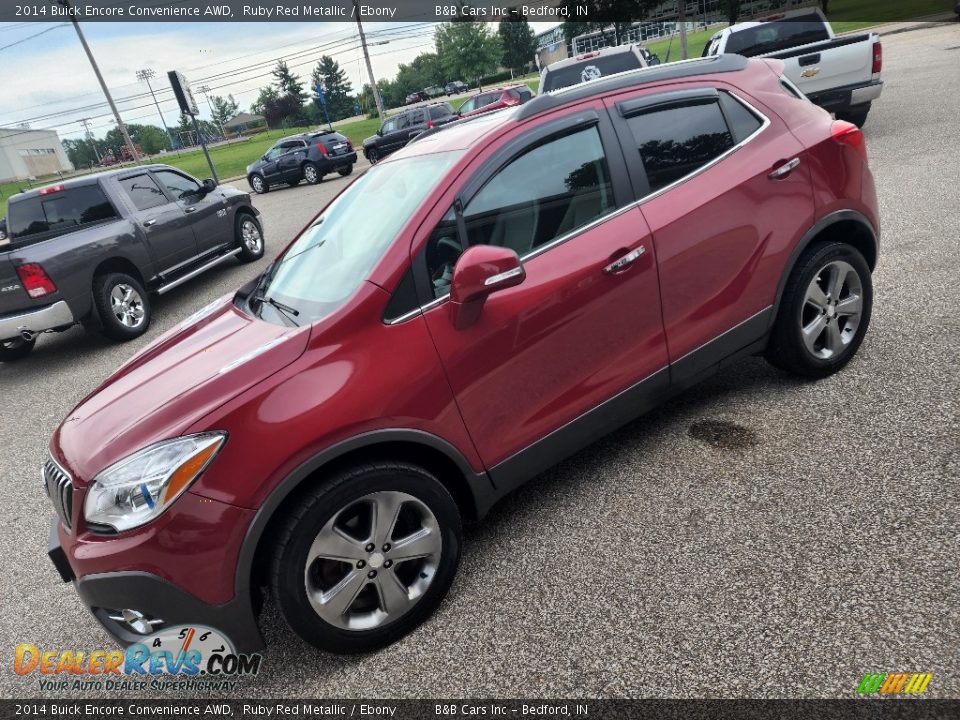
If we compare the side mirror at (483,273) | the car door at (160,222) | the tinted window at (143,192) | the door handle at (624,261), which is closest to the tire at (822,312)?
the door handle at (624,261)

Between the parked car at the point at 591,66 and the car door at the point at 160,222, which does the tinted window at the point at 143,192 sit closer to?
the car door at the point at 160,222

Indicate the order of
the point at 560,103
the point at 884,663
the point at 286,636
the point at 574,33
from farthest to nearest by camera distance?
the point at 574,33 < the point at 560,103 < the point at 286,636 < the point at 884,663

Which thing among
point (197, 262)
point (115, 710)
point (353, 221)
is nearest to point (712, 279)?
point (353, 221)

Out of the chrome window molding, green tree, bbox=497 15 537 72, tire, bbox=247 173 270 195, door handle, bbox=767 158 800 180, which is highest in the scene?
green tree, bbox=497 15 537 72

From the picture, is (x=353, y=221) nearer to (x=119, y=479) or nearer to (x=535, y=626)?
(x=119, y=479)

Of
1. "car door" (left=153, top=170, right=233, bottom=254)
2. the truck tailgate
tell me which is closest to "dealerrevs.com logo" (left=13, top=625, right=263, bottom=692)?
"car door" (left=153, top=170, right=233, bottom=254)

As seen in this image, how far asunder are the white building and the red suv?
11186 centimetres

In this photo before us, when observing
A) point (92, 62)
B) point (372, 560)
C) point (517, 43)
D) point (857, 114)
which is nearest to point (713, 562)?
point (372, 560)

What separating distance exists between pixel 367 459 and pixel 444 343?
522 millimetres

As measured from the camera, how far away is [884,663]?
6.47ft

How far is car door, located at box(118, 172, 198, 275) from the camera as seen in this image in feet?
25.2

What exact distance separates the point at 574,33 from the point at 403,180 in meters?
81.5

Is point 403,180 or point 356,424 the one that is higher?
point 403,180

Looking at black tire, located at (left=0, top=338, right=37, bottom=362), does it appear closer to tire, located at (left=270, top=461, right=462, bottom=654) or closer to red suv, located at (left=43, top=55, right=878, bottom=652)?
red suv, located at (left=43, top=55, right=878, bottom=652)
